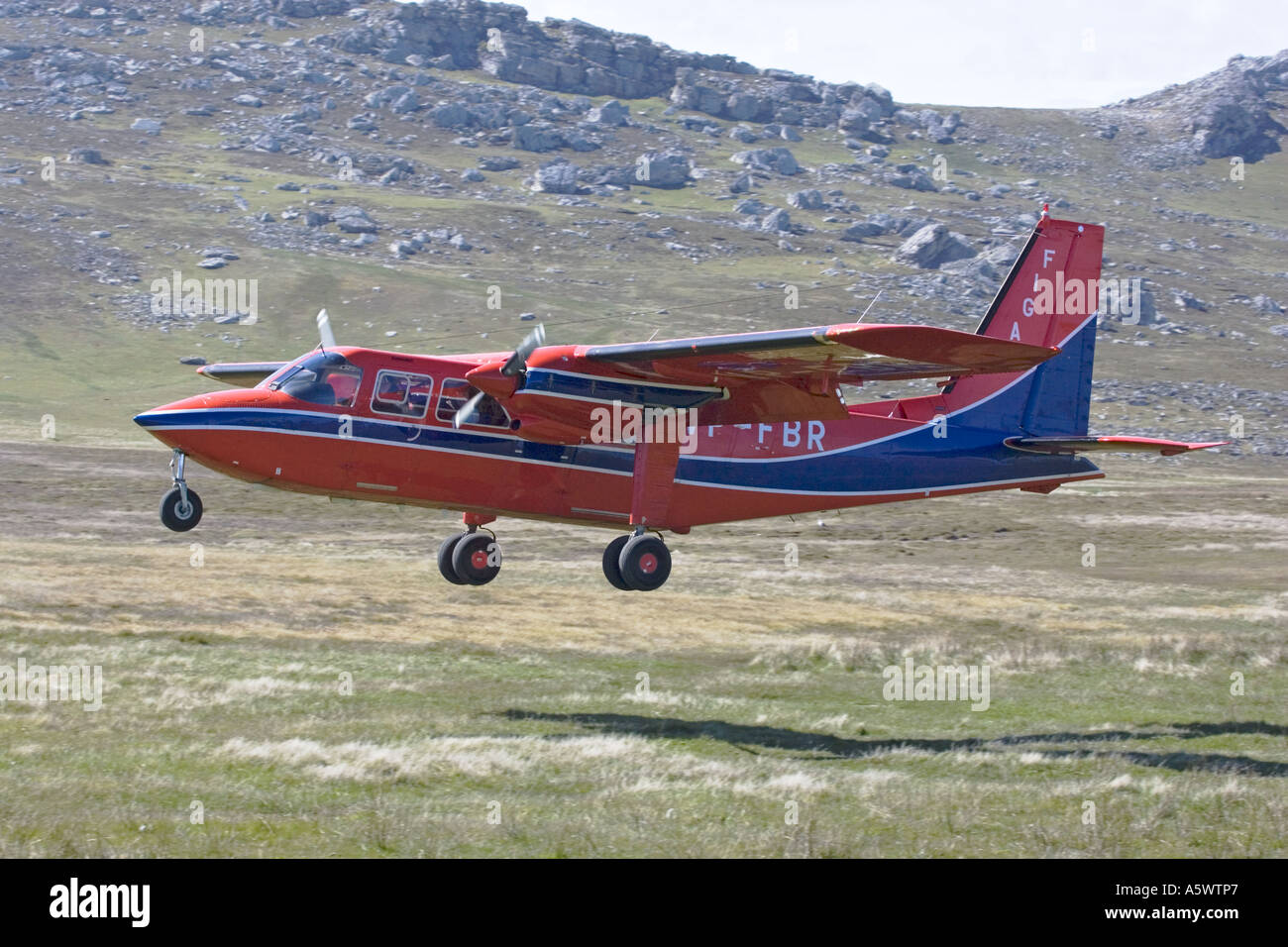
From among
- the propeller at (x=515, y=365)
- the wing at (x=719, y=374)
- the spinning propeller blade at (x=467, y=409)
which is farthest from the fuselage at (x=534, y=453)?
the propeller at (x=515, y=365)

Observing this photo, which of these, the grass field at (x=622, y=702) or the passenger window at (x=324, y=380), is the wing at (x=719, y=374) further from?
the grass field at (x=622, y=702)

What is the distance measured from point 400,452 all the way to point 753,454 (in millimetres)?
6872

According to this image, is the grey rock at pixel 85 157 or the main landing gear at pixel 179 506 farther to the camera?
the grey rock at pixel 85 157

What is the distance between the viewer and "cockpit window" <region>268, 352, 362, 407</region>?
894 inches

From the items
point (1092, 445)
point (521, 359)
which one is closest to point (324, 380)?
point (521, 359)

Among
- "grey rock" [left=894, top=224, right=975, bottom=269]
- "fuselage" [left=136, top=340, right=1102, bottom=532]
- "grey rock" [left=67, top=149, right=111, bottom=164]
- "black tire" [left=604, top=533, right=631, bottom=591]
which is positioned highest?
"grey rock" [left=67, top=149, right=111, bottom=164]

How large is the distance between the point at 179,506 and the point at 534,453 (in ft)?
19.7

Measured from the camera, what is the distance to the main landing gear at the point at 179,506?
21656mm

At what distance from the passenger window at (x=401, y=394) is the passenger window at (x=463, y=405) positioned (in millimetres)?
295

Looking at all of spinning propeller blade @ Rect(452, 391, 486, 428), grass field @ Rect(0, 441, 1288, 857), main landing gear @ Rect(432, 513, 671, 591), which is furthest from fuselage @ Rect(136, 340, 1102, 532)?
grass field @ Rect(0, 441, 1288, 857)

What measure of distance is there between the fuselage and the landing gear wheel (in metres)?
0.78

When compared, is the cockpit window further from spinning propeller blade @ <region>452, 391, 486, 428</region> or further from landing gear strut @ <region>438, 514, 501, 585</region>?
landing gear strut @ <region>438, 514, 501, 585</region>
